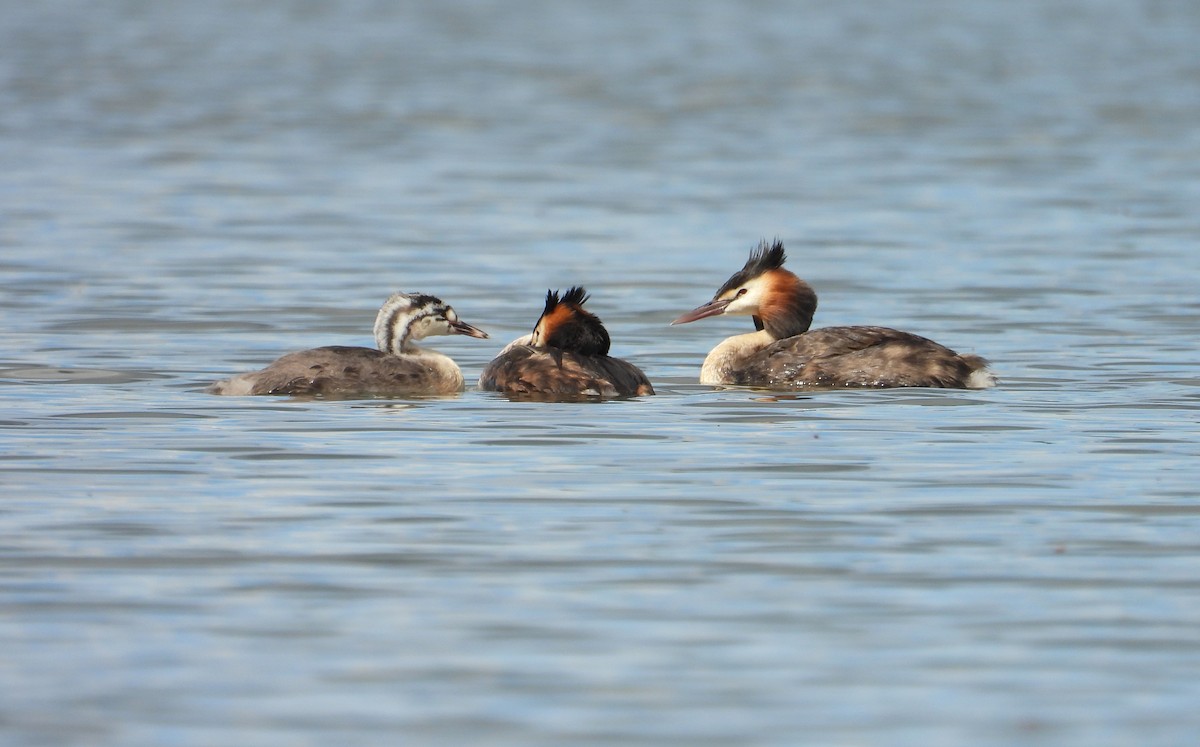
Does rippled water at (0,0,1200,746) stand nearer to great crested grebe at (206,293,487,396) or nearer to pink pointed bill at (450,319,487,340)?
great crested grebe at (206,293,487,396)

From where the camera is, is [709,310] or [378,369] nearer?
[378,369]

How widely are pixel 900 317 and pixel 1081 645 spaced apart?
32.9ft

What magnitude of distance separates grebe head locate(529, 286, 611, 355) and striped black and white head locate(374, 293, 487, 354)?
0.64m

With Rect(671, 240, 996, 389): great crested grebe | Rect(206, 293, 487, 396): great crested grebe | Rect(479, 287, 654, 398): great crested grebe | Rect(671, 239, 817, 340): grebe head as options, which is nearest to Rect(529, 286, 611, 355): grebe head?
Rect(479, 287, 654, 398): great crested grebe

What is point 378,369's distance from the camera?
1306cm

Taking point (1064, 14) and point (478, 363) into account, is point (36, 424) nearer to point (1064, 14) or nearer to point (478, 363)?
point (478, 363)

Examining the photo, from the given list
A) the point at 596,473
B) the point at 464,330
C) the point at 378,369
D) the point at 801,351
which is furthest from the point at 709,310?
the point at 596,473

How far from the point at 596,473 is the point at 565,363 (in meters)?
2.70

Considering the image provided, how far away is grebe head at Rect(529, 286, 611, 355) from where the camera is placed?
1324 cm

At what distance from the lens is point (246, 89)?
41.1 metres

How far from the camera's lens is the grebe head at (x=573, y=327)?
13.2m

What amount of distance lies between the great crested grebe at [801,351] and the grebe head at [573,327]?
94 cm

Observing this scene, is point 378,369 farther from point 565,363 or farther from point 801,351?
point 801,351

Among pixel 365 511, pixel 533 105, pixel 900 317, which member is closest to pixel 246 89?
pixel 533 105
